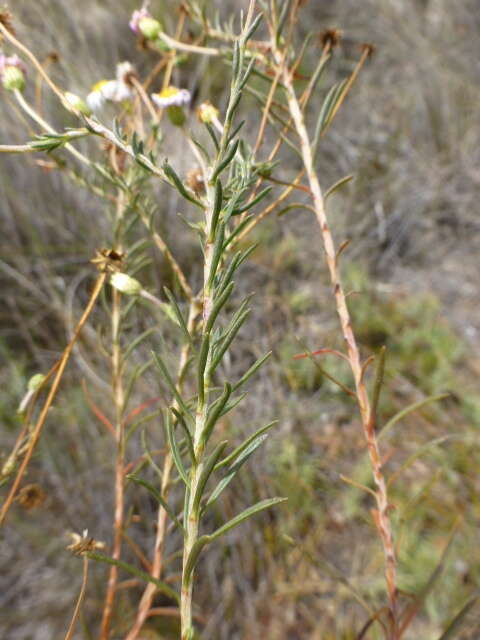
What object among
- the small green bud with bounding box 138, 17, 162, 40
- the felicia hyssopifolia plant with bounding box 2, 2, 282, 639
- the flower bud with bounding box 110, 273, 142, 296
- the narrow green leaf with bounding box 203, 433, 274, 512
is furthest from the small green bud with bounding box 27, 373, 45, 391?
the small green bud with bounding box 138, 17, 162, 40

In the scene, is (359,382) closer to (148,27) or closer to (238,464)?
(238,464)

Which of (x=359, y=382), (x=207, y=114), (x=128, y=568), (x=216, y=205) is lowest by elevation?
(x=128, y=568)

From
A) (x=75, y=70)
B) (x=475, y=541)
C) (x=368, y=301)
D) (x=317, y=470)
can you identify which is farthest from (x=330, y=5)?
(x=475, y=541)

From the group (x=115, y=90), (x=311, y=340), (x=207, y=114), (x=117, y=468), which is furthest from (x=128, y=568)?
(x=311, y=340)

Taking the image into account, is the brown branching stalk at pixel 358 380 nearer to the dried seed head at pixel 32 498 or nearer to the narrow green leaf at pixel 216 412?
the narrow green leaf at pixel 216 412

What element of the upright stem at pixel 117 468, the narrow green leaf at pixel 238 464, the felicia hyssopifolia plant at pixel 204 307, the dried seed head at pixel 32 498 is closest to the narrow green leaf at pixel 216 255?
the felicia hyssopifolia plant at pixel 204 307
